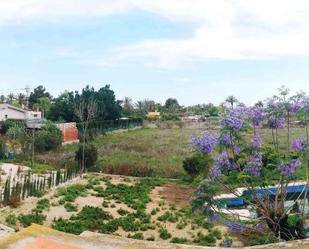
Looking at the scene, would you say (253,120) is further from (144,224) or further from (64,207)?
(64,207)

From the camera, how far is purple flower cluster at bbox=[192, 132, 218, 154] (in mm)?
8141

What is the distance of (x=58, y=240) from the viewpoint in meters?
2.64

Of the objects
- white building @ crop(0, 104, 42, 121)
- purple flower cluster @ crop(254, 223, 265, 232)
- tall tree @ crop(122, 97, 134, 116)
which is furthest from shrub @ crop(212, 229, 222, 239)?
tall tree @ crop(122, 97, 134, 116)

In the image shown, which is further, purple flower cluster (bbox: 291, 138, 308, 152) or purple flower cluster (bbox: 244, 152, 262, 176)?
purple flower cluster (bbox: 291, 138, 308, 152)

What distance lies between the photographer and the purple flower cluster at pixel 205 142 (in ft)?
26.7

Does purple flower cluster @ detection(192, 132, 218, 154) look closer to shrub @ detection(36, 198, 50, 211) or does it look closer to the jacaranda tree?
the jacaranda tree

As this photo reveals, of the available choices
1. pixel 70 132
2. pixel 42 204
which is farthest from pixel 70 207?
pixel 70 132

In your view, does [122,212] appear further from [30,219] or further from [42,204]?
[30,219]

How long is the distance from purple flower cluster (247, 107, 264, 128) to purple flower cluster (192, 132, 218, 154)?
714mm

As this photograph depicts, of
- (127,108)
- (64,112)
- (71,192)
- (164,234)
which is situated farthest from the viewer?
(127,108)

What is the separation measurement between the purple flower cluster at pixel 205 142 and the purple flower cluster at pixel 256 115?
0.71m

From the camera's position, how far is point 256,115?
8.23 metres

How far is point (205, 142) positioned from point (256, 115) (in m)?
1.01

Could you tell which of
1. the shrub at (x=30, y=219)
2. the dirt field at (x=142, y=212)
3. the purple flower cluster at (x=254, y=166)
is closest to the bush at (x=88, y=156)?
the dirt field at (x=142, y=212)
